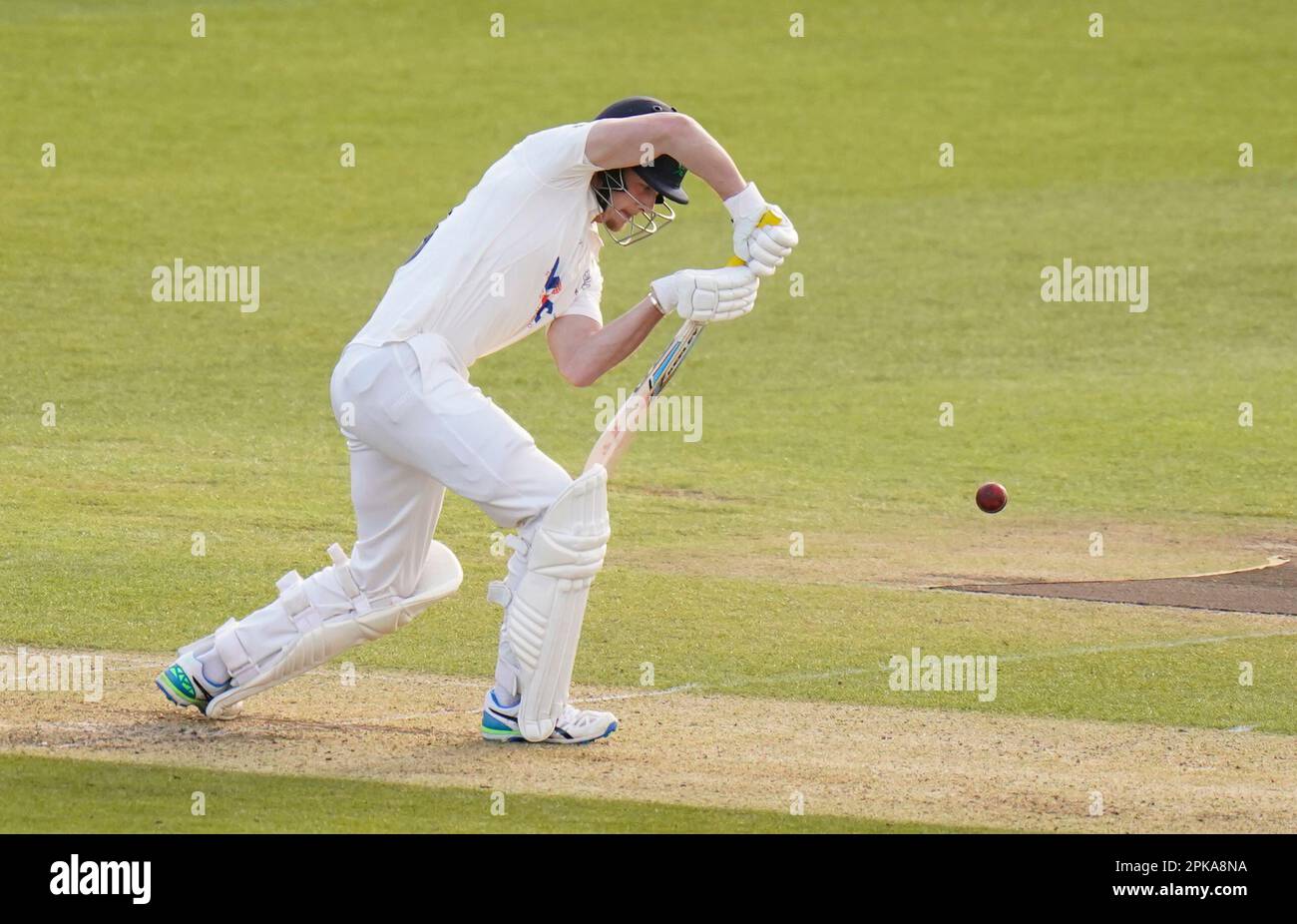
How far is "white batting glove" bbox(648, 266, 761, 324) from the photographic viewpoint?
6848mm

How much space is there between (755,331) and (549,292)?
37.1 feet

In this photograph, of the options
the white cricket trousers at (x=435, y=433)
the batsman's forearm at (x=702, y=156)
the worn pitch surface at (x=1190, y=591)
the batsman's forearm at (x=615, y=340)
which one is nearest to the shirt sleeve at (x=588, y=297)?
the batsman's forearm at (x=615, y=340)

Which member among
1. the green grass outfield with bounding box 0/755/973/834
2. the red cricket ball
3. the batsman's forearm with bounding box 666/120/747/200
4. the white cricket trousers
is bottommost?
the green grass outfield with bounding box 0/755/973/834

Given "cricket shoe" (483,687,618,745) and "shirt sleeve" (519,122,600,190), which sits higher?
"shirt sleeve" (519,122,600,190)

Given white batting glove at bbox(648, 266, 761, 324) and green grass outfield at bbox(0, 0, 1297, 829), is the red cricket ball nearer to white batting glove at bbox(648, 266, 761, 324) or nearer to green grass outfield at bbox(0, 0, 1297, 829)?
green grass outfield at bbox(0, 0, 1297, 829)

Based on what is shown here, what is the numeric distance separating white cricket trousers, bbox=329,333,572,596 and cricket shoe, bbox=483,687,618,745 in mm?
569

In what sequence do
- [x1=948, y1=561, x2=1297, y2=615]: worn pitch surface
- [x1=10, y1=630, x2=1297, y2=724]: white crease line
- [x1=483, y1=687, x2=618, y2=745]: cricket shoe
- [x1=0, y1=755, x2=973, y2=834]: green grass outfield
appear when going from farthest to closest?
[x1=948, y1=561, x2=1297, y2=615]: worn pitch surface → [x1=10, y1=630, x2=1297, y2=724]: white crease line → [x1=483, y1=687, x2=618, y2=745]: cricket shoe → [x1=0, y1=755, x2=973, y2=834]: green grass outfield

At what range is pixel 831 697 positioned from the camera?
8.06 m

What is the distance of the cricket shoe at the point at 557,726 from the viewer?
7113 mm

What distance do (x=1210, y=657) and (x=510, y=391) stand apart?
8.09m

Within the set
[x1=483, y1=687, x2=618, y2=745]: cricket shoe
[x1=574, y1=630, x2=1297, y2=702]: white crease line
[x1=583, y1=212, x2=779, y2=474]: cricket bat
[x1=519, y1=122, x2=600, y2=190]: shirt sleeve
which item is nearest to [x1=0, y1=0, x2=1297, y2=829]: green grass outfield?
[x1=574, y1=630, x2=1297, y2=702]: white crease line

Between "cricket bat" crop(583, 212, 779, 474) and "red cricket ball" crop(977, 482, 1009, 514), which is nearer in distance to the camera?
"cricket bat" crop(583, 212, 779, 474)

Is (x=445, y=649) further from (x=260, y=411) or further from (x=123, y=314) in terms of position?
(x=123, y=314)
